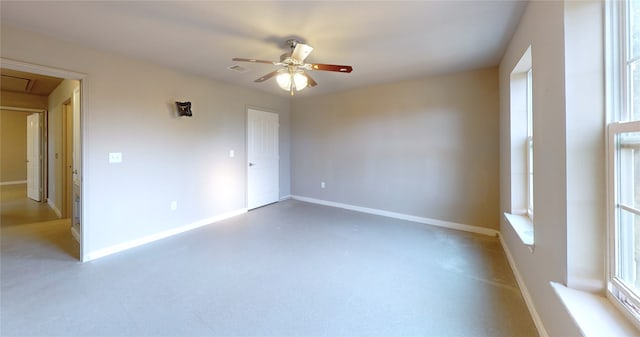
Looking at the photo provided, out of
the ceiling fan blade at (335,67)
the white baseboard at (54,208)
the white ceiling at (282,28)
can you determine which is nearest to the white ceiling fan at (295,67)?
the ceiling fan blade at (335,67)

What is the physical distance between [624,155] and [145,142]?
4.19 meters

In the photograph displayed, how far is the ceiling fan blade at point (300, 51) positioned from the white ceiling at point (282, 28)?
6.2 inches

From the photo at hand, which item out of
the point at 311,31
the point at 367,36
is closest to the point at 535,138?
the point at 367,36

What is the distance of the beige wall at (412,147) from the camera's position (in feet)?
11.4

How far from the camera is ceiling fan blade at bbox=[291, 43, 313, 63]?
7.56 ft

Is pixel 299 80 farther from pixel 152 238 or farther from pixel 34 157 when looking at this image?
pixel 34 157

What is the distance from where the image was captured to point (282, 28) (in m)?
2.28

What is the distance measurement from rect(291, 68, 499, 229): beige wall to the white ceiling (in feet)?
2.20

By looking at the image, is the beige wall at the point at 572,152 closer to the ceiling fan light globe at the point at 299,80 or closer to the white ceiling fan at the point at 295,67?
the white ceiling fan at the point at 295,67

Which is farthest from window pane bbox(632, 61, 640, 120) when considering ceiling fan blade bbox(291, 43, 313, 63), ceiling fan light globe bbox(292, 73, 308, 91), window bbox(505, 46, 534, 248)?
ceiling fan light globe bbox(292, 73, 308, 91)

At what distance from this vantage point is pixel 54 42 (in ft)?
8.18

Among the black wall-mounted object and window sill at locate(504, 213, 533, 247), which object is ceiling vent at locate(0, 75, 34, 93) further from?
window sill at locate(504, 213, 533, 247)

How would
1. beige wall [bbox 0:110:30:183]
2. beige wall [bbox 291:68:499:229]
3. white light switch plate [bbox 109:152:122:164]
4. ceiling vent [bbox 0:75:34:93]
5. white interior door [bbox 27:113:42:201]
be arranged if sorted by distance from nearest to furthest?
1. white light switch plate [bbox 109:152:122:164]
2. beige wall [bbox 291:68:499:229]
3. ceiling vent [bbox 0:75:34:93]
4. white interior door [bbox 27:113:42:201]
5. beige wall [bbox 0:110:30:183]

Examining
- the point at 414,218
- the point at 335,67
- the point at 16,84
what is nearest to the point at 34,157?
the point at 16,84
